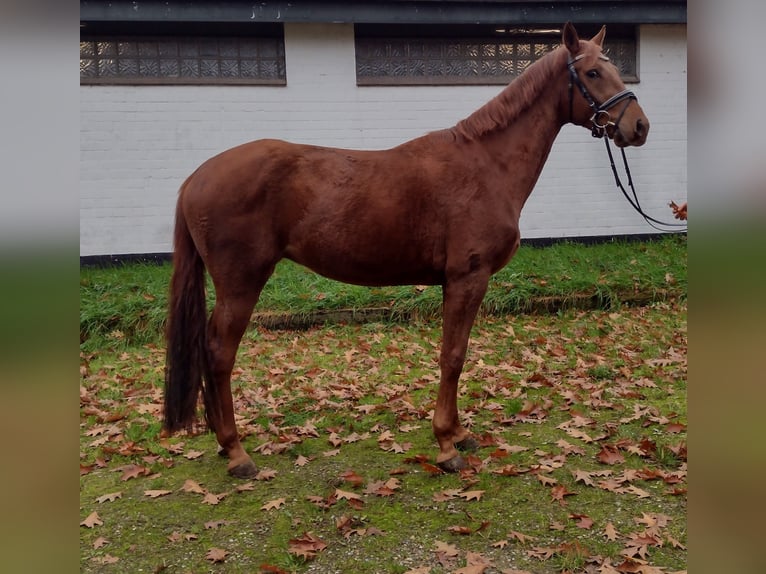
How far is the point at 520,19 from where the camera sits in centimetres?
511

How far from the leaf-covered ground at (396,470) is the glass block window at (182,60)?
3297 mm

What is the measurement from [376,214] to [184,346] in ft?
4.35

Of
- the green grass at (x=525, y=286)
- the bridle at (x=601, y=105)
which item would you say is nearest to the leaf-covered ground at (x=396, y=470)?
the green grass at (x=525, y=286)

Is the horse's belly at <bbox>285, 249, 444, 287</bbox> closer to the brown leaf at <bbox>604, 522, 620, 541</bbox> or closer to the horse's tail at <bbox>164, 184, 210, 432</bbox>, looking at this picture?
the horse's tail at <bbox>164, 184, 210, 432</bbox>

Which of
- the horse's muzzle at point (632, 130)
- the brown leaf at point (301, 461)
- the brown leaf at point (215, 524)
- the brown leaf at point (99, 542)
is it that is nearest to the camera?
the brown leaf at point (99, 542)

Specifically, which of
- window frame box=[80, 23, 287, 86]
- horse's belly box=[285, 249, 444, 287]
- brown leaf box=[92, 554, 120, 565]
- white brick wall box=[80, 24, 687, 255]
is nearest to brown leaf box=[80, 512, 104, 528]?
brown leaf box=[92, 554, 120, 565]

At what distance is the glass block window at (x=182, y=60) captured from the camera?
6016 millimetres

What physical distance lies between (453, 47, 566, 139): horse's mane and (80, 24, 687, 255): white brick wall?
3.04 m

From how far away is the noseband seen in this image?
2.84m

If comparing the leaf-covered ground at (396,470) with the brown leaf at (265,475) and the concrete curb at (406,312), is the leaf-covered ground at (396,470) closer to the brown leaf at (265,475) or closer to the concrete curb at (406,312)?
the brown leaf at (265,475)

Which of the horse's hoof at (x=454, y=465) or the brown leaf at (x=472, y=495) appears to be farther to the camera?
the horse's hoof at (x=454, y=465)

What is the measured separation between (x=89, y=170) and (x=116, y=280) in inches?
51.4
